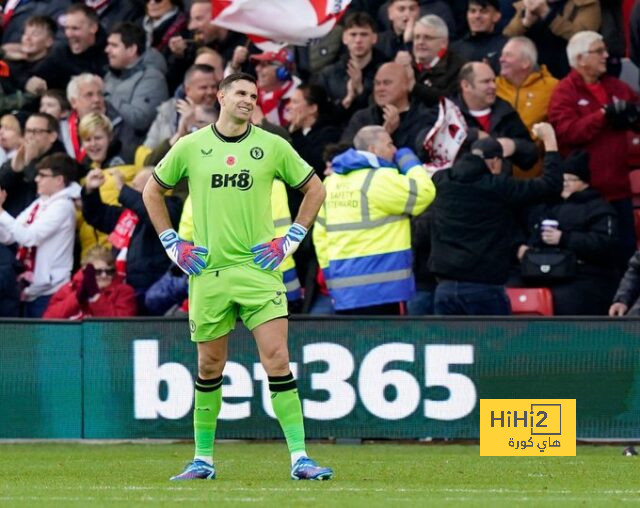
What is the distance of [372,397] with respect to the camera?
1393 centimetres

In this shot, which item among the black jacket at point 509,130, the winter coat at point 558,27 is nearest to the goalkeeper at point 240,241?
the black jacket at point 509,130

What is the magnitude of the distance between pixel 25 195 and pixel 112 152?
0.96m

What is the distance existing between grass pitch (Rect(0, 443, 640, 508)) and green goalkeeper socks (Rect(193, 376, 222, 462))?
252 millimetres

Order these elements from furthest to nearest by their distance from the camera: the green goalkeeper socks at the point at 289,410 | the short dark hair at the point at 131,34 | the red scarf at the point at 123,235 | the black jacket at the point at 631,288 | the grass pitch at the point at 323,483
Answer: the short dark hair at the point at 131,34, the red scarf at the point at 123,235, the black jacket at the point at 631,288, the green goalkeeper socks at the point at 289,410, the grass pitch at the point at 323,483

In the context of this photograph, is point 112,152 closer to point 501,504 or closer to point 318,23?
point 318,23

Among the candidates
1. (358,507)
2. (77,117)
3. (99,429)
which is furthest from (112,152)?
(358,507)

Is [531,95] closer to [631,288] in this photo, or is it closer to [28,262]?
[631,288]

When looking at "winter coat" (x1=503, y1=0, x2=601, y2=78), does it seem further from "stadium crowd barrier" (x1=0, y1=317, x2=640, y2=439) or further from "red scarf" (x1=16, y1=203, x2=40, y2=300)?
"red scarf" (x1=16, y1=203, x2=40, y2=300)

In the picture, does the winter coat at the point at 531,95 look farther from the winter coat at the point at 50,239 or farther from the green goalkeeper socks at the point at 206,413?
the green goalkeeper socks at the point at 206,413

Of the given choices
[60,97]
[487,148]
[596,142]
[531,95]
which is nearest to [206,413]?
[487,148]

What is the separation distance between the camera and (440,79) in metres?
16.0

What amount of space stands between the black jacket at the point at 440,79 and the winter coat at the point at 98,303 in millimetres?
3210

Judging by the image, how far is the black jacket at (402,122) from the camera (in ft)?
50.7

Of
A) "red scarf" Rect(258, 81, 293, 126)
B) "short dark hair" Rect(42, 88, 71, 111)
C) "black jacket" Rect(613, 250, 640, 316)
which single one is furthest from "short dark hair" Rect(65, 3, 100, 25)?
"black jacket" Rect(613, 250, 640, 316)
